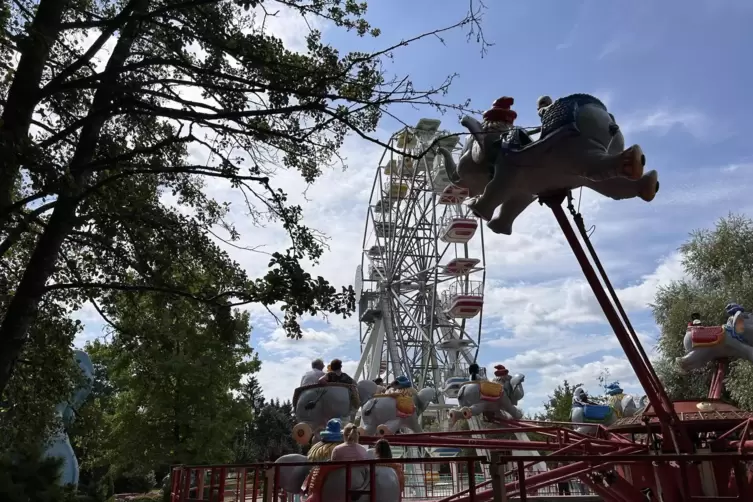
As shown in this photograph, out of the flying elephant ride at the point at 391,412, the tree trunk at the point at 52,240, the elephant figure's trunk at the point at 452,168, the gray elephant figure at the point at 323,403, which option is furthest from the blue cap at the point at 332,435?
the flying elephant ride at the point at 391,412

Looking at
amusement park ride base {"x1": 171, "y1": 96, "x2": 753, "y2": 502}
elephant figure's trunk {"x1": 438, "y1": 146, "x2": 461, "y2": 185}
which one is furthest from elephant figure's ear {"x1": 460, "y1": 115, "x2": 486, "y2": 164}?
amusement park ride base {"x1": 171, "y1": 96, "x2": 753, "y2": 502}

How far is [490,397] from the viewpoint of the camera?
1342 centimetres

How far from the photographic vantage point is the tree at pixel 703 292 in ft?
55.9

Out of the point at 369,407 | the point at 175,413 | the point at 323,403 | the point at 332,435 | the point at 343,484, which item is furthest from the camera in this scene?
the point at 175,413

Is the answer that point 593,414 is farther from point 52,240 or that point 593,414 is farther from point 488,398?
point 52,240

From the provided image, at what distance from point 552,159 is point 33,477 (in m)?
10.0

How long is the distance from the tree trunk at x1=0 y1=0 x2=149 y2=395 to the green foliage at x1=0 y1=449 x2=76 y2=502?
6.17 m

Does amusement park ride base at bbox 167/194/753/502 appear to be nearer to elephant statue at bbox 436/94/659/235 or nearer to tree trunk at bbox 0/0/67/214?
elephant statue at bbox 436/94/659/235

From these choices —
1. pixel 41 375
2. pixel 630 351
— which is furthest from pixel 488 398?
pixel 41 375

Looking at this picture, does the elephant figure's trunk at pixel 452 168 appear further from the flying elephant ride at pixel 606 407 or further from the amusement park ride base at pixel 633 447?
the flying elephant ride at pixel 606 407

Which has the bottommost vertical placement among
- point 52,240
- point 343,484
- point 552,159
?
point 343,484

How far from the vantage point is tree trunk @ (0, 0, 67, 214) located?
419cm

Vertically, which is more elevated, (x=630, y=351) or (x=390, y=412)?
(x=390, y=412)

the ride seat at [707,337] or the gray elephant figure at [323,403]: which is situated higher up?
the ride seat at [707,337]
